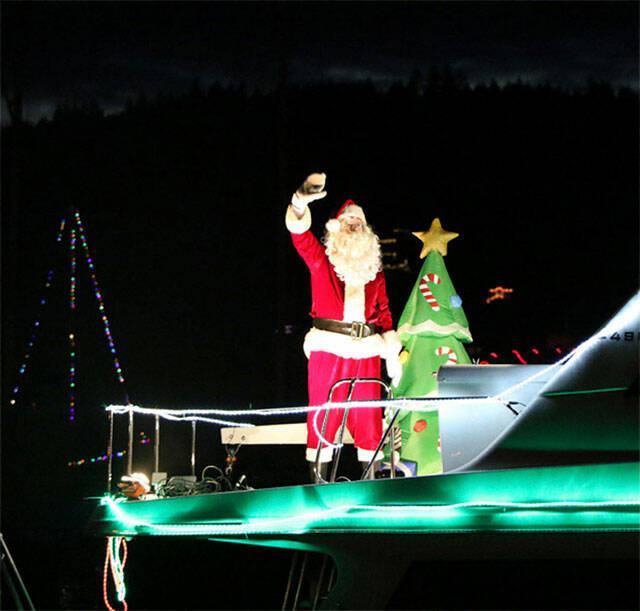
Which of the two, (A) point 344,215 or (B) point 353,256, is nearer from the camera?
(B) point 353,256

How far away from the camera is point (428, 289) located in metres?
5.30

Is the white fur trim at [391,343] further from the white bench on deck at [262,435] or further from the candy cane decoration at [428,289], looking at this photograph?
the candy cane decoration at [428,289]

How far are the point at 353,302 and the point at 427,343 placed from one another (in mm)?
906

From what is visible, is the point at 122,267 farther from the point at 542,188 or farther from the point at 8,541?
the point at 542,188

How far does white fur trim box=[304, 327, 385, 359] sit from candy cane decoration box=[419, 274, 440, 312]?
2.93 ft

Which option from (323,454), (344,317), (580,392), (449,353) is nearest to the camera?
(580,392)

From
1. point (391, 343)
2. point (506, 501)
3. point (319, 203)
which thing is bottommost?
point (506, 501)

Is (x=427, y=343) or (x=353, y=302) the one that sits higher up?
(x=353, y=302)

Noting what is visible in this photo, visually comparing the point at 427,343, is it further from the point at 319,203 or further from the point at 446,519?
the point at 319,203

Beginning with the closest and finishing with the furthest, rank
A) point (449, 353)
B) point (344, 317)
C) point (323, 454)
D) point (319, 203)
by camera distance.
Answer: point (323, 454) → point (344, 317) → point (449, 353) → point (319, 203)

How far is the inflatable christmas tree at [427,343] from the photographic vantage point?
508cm

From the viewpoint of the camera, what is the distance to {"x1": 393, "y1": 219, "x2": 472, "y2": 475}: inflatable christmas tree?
5.08 metres

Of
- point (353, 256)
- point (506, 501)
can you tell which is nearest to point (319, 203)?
point (353, 256)

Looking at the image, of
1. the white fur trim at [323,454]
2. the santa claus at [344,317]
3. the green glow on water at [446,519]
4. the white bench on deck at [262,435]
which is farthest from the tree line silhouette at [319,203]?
the green glow on water at [446,519]
